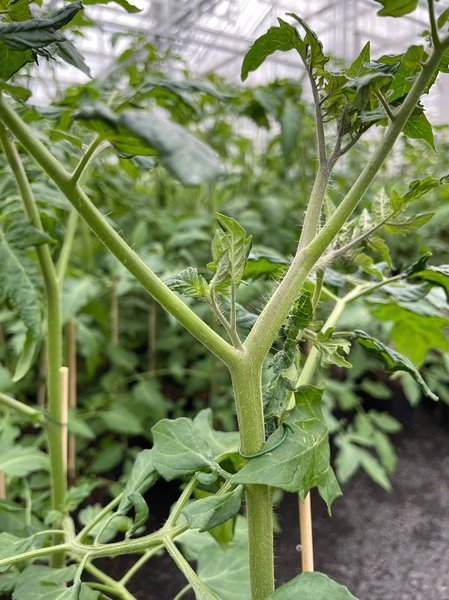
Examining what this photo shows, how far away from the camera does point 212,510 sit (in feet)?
1.62

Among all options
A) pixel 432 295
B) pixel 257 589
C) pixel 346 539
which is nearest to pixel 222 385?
pixel 346 539

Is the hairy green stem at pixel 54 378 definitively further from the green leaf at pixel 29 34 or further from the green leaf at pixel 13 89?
the green leaf at pixel 29 34

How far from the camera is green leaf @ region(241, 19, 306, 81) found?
52 cm

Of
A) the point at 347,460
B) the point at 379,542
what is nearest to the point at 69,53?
the point at 347,460

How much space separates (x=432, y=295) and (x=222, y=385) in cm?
103

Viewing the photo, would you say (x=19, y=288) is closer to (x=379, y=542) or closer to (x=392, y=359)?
(x=392, y=359)

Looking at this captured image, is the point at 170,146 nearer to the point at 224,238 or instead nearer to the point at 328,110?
the point at 224,238

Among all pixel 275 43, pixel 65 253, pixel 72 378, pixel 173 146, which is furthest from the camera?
pixel 72 378

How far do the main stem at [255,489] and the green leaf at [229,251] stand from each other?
8 cm

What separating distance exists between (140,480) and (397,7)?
0.57 meters

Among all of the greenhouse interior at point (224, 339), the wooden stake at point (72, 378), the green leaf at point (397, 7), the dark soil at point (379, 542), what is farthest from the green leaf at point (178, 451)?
the wooden stake at point (72, 378)

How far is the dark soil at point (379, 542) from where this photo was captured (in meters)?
1.08

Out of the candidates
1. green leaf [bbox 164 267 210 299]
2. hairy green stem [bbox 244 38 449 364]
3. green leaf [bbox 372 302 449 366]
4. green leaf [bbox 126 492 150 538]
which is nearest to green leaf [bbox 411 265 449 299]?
green leaf [bbox 372 302 449 366]

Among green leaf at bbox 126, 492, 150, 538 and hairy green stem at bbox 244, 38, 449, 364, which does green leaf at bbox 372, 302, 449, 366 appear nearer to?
hairy green stem at bbox 244, 38, 449, 364
